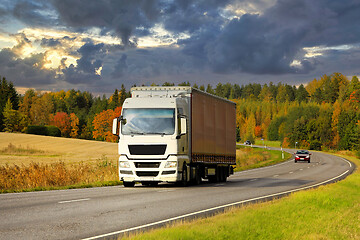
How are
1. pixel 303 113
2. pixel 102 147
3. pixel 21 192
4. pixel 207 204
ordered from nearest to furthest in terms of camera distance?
pixel 207 204 → pixel 21 192 → pixel 102 147 → pixel 303 113

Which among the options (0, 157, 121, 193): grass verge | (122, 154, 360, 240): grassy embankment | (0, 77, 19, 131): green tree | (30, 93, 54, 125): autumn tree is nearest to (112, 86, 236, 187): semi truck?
(0, 157, 121, 193): grass verge

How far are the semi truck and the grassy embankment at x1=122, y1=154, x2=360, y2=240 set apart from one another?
7.16m

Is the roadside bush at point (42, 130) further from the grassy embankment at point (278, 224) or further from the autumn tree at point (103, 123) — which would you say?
the grassy embankment at point (278, 224)

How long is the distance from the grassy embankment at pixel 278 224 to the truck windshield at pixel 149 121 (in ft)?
25.0

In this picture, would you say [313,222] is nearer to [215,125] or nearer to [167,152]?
[167,152]

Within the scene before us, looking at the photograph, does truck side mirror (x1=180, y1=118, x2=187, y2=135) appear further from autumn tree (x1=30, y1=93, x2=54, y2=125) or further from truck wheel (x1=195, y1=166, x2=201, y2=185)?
autumn tree (x1=30, y1=93, x2=54, y2=125)

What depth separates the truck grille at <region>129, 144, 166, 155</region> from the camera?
21.7 meters

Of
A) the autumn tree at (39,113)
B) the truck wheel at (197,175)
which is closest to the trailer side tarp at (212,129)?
the truck wheel at (197,175)

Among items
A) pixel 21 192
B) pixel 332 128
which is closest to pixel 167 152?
pixel 21 192

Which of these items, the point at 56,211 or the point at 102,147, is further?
the point at 102,147

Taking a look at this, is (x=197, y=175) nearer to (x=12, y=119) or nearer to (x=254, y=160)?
(x=254, y=160)

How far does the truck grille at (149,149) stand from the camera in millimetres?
21672

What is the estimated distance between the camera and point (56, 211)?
13.0m

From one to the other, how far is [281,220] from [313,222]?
711 millimetres
